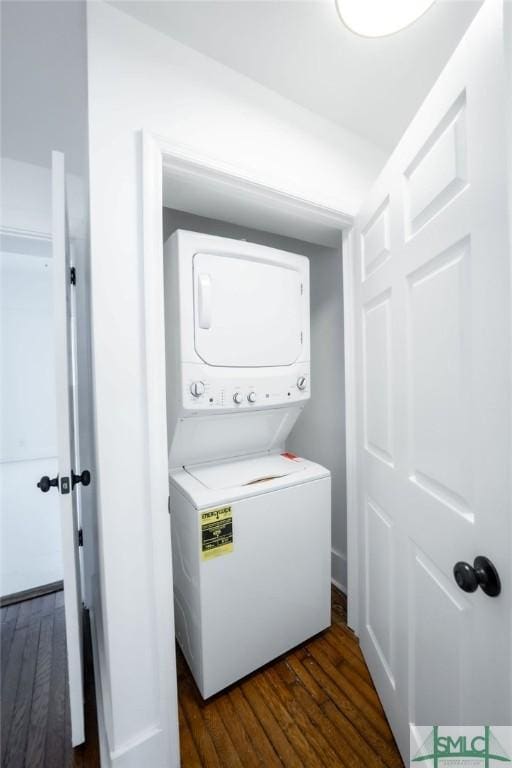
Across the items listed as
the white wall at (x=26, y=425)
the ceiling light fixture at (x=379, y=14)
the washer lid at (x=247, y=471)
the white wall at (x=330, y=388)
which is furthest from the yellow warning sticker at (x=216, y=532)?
the ceiling light fixture at (x=379, y=14)

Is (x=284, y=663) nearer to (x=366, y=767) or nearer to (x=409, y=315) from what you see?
(x=366, y=767)

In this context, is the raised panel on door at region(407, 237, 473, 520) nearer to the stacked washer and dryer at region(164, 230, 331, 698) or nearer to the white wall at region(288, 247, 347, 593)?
the stacked washer and dryer at region(164, 230, 331, 698)

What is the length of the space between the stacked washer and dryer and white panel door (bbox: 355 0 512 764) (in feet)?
1.27

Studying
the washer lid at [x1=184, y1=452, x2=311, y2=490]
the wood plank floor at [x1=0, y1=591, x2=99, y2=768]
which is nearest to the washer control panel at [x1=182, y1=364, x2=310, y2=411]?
the washer lid at [x1=184, y1=452, x2=311, y2=490]

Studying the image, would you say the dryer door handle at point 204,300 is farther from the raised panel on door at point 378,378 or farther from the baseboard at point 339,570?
the baseboard at point 339,570

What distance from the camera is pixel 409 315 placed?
3.45 ft

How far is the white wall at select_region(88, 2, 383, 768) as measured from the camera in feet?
3.38

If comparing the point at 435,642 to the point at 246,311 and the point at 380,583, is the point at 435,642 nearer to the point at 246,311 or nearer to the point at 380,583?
the point at 380,583

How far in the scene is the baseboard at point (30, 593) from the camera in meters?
2.02

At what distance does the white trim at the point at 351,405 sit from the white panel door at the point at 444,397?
0.26m

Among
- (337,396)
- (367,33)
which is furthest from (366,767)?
(367,33)

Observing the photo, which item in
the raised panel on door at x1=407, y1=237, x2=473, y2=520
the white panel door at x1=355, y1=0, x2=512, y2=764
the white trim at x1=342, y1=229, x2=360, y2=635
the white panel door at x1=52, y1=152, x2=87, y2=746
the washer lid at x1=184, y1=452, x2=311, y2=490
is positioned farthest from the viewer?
the white trim at x1=342, y1=229, x2=360, y2=635

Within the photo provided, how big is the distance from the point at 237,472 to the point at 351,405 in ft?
2.32

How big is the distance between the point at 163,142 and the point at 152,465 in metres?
1.15
